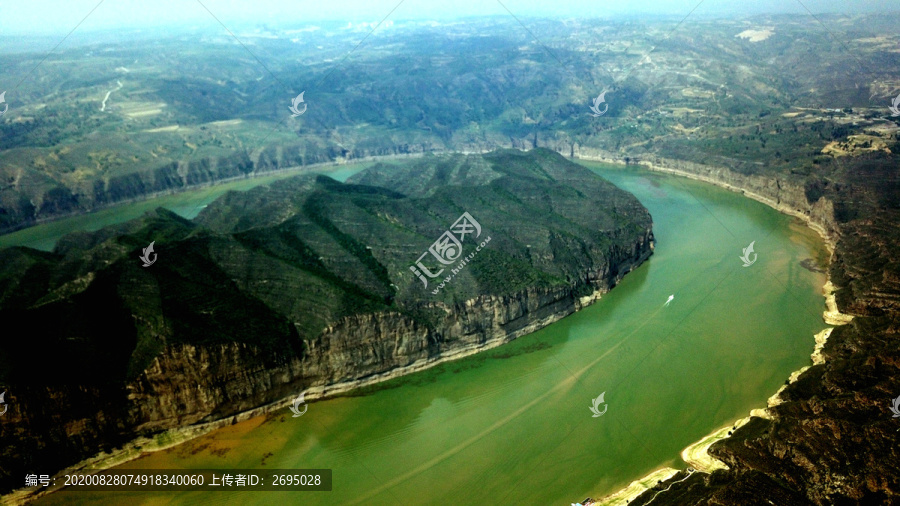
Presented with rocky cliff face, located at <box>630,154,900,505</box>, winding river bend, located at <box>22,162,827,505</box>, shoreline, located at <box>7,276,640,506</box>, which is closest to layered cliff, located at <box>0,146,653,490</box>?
shoreline, located at <box>7,276,640,506</box>

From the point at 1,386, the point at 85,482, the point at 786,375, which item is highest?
the point at 1,386

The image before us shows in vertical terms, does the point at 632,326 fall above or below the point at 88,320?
below

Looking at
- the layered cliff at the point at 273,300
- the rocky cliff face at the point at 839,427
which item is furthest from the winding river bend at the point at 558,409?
the rocky cliff face at the point at 839,427

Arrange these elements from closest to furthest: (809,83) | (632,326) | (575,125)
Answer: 1. (632,326)
2. (575,125)
3. (809,83)

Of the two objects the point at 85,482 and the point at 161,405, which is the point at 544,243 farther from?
the point at 85,482

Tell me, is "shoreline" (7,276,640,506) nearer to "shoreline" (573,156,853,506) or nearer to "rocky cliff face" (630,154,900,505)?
"shoreline" (573,156,853,506)

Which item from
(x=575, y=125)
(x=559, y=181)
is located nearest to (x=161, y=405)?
(x=559, y=181)

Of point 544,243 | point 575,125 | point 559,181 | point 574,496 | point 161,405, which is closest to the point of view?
point 574,496
